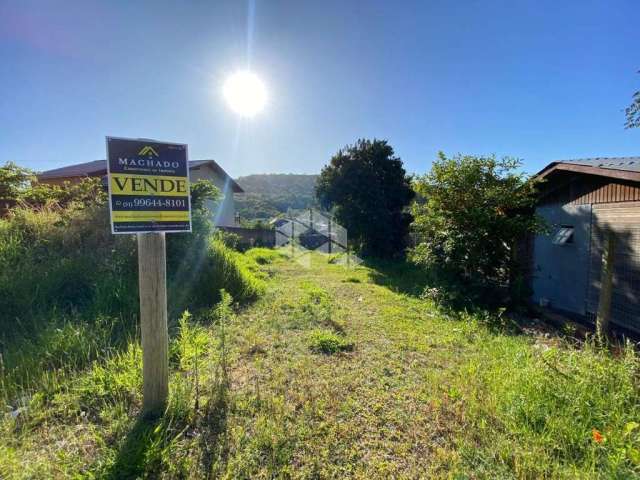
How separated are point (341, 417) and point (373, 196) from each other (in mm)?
10813

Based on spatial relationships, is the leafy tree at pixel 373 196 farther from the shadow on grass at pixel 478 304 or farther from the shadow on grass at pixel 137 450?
the shadow on grass at pixel 137 450

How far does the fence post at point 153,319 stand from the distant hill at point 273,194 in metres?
30.0

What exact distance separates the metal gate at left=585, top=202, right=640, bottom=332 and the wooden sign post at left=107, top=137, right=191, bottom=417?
631 centimetres

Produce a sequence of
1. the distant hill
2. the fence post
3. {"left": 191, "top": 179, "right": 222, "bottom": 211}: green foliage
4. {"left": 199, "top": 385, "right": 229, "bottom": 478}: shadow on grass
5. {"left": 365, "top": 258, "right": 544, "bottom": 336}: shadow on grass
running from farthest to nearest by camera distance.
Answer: the distant hill, {"left": 191, "top": 179, "right": 222, "bottom": 211}: green foliage, {"left": 365, "top": 258, "right": 544, "bottom": 336}: shadow on grass, the fence post, {"left": 199, "top": 385, "right": 229, "bottom": 478}: shadow on grass

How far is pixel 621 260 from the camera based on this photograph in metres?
4.66

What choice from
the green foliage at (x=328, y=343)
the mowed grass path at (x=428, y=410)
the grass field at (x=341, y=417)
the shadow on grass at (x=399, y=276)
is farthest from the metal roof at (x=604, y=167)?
the green foliage at (x=328, y=343)

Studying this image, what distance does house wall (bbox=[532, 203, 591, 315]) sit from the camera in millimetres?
5227

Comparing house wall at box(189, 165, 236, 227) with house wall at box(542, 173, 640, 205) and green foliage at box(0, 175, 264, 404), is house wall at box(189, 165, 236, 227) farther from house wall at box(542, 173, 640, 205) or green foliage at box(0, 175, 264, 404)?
house wall at box(542, 173, 640, 205)

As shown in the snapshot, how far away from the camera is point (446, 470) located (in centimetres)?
177

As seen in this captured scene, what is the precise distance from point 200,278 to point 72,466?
3.60 metres

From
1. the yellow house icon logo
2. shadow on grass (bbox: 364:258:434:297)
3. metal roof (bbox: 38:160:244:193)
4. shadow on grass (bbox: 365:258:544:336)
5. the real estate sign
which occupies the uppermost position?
metal roof (bbox: 38:160:244:193)

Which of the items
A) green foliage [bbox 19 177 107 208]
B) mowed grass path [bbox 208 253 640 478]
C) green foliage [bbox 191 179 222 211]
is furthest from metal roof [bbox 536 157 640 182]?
green foliage [bbox 19 177 107 208]

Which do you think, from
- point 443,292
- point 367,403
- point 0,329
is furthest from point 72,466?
point 443,292

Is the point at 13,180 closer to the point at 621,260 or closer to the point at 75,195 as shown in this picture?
the point at 75,195
